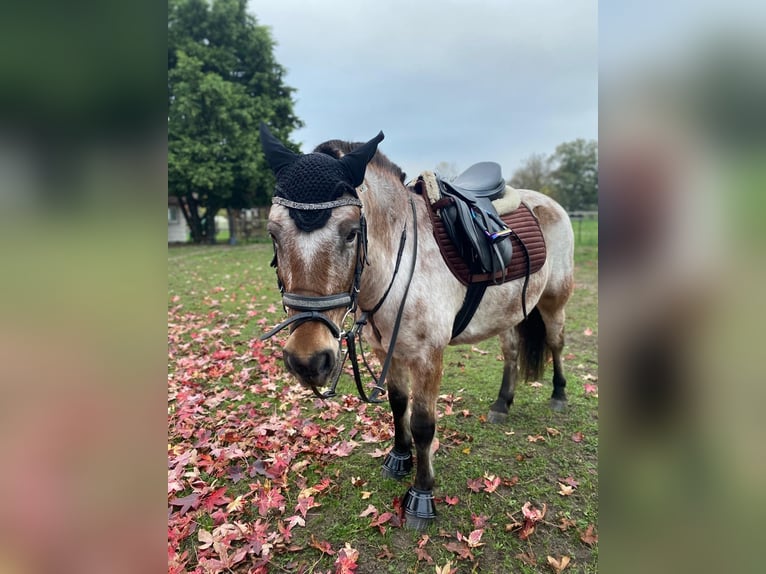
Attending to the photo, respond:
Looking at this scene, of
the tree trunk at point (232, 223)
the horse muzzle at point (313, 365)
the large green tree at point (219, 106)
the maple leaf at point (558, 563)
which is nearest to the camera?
the horse muzzle at point (313, 365)

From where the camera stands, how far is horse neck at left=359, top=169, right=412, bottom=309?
2.20 m

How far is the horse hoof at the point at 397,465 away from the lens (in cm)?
309

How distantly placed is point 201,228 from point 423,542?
1009 inches

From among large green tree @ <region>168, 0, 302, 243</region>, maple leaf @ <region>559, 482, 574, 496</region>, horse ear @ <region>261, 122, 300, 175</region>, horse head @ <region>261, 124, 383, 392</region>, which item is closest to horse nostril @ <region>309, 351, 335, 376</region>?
horse head @ <region>261, 124, 383, 392</region>

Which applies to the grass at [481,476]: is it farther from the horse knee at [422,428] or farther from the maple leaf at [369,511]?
the horse knee at [422,428]

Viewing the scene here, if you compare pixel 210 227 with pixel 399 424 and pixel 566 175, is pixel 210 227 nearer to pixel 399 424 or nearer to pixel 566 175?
pixel 399 424

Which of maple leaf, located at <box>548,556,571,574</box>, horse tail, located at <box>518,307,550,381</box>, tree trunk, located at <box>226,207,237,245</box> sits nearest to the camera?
maple leaf, located at <box>548,556,571,574</box>

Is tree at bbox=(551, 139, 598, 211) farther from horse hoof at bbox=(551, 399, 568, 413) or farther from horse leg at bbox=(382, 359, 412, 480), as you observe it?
horse leg at bbox=(382, 359, 412, 480)

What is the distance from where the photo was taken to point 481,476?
311 cm

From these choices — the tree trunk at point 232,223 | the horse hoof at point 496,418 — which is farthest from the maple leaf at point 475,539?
the tree trunk at point 232,223

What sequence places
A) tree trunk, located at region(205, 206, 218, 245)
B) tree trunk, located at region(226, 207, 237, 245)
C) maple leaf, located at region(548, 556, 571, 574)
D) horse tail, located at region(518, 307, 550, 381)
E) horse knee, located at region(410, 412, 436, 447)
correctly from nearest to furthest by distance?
1. maple leaf, located at region(548, 556, 571, 574)
2. horse knee, located at region(410, 412, 436, 447)
3. horse tail, located at region(518, 307, 550, 381)
4. tree trunk, located at region(226, 207, 237, 245)
5. tree trunk, located at region(205, 206, 218, 245)

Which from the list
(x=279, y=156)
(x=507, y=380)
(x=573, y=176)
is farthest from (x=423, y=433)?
(x=573, y=176)

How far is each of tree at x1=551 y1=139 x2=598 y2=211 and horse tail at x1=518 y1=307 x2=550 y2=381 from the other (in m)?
28.4

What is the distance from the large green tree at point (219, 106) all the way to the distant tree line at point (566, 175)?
19.0m
